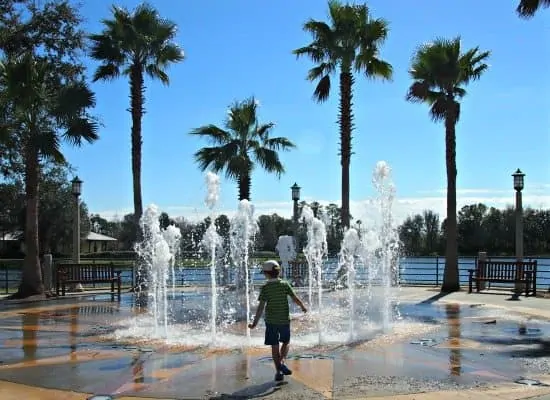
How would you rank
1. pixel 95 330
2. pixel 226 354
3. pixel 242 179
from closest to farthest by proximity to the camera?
pixel 226 354 → pixel 95 330 → pixel 242 179

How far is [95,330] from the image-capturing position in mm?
10859

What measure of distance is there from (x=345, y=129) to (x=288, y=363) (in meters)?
14.9

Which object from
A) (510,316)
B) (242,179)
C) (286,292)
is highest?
(242,179)

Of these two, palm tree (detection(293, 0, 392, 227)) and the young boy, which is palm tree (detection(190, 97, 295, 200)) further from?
the young boy

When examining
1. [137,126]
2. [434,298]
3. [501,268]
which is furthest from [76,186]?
[501,268]

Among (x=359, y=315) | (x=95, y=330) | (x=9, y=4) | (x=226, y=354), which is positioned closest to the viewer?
(x=226, y=354)

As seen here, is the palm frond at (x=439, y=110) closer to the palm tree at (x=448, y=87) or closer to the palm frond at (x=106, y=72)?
the palm tree at (x=448, y=87)

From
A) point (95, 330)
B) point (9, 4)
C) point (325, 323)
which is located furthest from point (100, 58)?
point (325, 323)

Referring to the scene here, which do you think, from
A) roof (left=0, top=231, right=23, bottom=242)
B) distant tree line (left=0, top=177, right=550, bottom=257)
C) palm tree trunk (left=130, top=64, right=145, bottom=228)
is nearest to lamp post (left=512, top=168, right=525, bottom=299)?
palm tree trunk (left=130, top=64, right=145, bottom=228)

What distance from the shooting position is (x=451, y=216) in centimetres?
1856

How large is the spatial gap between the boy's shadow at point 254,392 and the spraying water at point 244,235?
3135mm

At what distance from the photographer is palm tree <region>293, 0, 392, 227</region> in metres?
21.1

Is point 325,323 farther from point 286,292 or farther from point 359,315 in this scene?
point 286,292

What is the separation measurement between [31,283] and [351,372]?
41.1 ft
